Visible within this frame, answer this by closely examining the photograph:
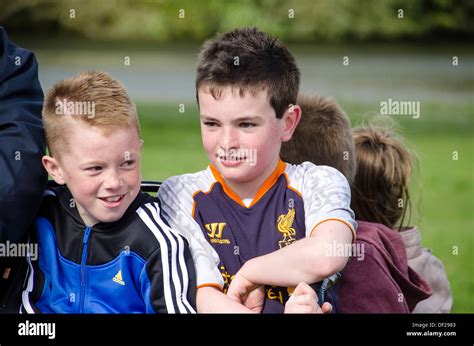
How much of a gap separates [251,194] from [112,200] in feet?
1.41

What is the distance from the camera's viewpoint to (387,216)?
10.5 feet

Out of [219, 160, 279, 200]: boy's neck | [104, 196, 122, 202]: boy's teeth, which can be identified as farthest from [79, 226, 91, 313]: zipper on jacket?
[219, 160, 279, 200]: boy's neck

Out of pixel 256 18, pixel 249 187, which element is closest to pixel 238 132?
pixel 249 187

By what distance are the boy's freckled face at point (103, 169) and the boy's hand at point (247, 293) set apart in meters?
0.40

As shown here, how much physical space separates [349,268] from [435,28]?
127 cm

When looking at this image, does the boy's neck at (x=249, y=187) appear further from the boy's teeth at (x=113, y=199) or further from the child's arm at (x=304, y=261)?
the boy's teeth at (x=113, y=199)

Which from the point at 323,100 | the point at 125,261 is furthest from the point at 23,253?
the point at 323,100

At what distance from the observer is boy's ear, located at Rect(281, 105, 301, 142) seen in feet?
8.93

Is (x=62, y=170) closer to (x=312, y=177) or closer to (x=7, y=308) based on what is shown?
(x=7, y=308)

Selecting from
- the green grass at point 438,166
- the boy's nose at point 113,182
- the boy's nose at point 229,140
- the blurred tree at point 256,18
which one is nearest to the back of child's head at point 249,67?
the boy's nose at point 229,140

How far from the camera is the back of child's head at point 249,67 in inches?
103

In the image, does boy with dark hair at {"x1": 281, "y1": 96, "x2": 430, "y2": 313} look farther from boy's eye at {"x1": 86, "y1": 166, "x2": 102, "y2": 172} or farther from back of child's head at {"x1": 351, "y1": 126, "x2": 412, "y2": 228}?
boy's eye at {"x1": 86, "y1": 166, "x2": 102, "y2": 172}

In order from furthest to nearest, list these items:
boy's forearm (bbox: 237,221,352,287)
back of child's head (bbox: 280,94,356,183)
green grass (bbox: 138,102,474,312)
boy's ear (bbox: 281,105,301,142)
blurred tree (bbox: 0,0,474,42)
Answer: green grass (bbox: 138,102,474,312) < blurred tree (bbox: 0,0,474,42) < back of child's head (bbox: 280,94,356,183) < boy's ear (bbox: 281,105,301,142) < boy's forearm (bbox: 237,221,352,287)

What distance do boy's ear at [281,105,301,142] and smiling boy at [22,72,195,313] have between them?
1.52 ft
